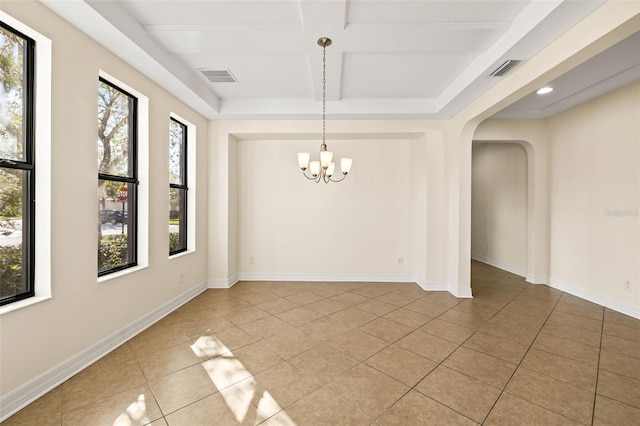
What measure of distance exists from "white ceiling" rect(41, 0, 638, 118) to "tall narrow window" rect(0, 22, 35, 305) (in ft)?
1.44

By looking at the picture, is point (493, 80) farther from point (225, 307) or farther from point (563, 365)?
point (225, 307)

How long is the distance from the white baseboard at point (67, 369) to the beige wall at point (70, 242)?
4cm

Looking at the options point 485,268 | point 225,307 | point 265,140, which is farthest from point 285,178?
point 485,268

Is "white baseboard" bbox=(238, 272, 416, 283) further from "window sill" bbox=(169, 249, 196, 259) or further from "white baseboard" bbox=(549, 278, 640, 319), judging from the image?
"white baseboard" bbox=(549, 278, 640, 319)

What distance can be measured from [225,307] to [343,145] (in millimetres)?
3361

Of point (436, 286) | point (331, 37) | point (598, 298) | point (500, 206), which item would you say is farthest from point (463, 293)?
point (331, 37)

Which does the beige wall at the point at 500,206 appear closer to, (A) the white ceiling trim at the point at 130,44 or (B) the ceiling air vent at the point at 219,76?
(B) the ceiling air vent at the point at 219,76

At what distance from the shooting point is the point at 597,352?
2516 millimetres

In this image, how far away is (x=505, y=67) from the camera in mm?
2732

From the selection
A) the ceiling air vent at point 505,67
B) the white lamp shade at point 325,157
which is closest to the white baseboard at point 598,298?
the ceiling air vent at point 505,67

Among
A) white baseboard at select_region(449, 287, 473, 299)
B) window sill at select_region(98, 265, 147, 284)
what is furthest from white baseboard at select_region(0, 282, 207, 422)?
white baseboard at select_region(449, 287, 473, 299)

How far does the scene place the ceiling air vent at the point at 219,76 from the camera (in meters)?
3.25

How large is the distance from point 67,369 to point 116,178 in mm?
1707

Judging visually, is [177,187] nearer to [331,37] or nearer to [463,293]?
[331,37]
